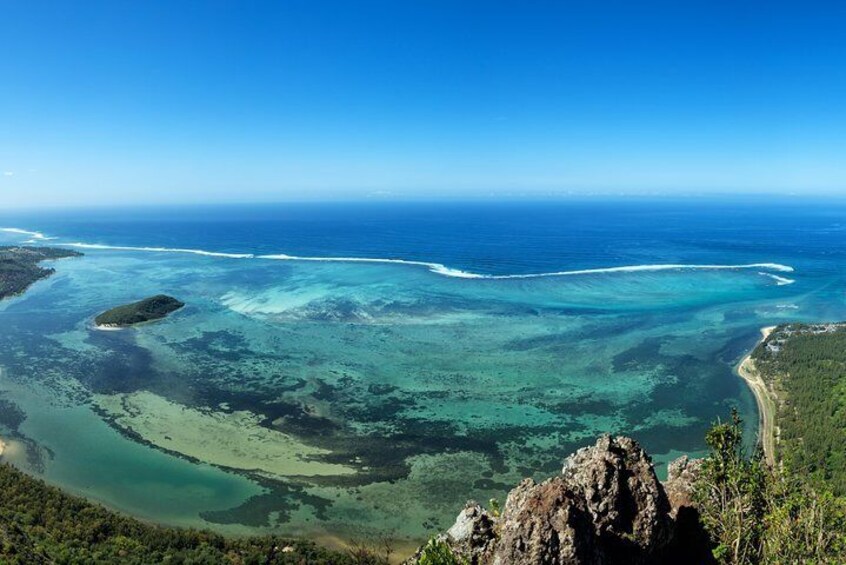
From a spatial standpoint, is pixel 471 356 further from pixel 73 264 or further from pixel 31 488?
pixel 73 264

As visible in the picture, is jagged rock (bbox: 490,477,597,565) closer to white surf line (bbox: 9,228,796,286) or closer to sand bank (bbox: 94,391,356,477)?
sand bank (bbox: 94,391,356,477)

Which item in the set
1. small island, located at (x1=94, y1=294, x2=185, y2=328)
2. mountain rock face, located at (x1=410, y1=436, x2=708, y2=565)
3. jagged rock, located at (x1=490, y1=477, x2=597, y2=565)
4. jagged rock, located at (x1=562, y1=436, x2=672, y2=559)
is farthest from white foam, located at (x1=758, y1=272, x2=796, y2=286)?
small island, located at (x1=94, y1=294, x2=185, y2=328)

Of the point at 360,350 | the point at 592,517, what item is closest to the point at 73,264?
the point at 360,350

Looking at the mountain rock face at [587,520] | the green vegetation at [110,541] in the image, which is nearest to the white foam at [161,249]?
the green vegetation at [110,541]

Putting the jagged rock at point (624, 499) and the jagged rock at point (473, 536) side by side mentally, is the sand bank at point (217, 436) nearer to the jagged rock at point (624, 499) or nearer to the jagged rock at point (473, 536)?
the jagged rock at point (473, 536)

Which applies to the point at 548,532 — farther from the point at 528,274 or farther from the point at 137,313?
the point at 528,274

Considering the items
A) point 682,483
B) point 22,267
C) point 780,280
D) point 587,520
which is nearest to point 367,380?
point 682,483
